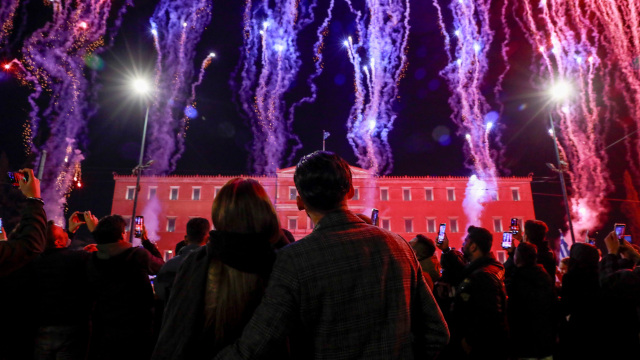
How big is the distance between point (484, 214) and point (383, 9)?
25.5 meters

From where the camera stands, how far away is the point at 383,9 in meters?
23.5

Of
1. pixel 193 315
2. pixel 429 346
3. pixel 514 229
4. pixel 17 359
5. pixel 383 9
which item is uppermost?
pixel 383 9

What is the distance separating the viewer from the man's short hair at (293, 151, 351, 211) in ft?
6.10

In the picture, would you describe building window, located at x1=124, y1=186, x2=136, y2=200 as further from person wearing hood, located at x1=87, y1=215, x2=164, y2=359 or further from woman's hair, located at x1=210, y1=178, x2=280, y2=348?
woman's hair, located at x1=210, y1=178, x2=280, y2=348

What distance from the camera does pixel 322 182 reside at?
1857 mm

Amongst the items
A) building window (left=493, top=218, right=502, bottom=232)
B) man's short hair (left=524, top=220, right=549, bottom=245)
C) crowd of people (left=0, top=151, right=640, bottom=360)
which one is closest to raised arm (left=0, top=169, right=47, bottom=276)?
crowd of people (left=0, top=151, right=640, bottom=360)

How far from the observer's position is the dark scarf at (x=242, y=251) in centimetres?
176

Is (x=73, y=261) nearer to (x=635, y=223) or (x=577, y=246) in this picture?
(x=577, y=246)

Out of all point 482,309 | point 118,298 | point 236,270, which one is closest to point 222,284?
point 236,270

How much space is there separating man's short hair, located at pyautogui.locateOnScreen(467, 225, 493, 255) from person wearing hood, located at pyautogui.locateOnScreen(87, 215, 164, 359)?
3500mm

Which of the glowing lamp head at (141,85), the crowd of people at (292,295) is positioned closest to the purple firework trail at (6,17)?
the glowing lamp head at (141,85)

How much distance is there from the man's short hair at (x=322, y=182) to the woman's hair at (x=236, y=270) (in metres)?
0.21

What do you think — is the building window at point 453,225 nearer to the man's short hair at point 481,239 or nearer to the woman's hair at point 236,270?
the man's short hair at point 481,239

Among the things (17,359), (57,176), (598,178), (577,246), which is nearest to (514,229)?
(577,246)
